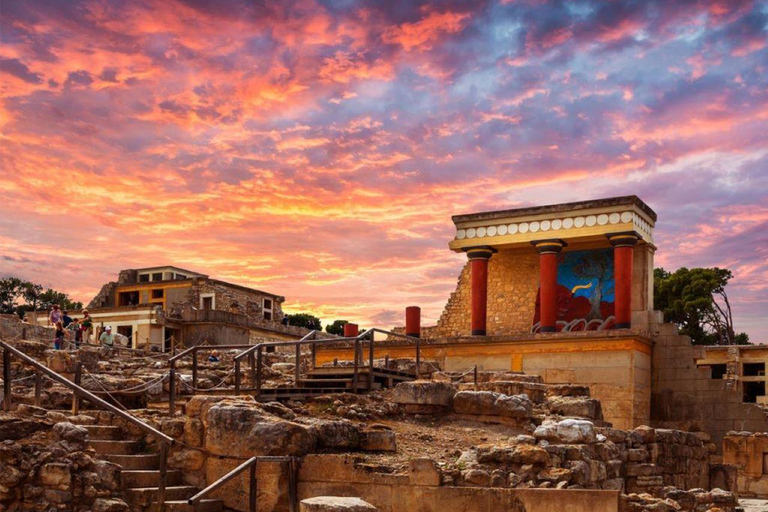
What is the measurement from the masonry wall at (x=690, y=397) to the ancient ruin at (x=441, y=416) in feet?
0.17

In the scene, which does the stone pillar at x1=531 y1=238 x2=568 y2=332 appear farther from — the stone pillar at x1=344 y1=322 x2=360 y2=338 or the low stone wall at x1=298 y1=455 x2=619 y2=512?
the low stone wall at x1=298 y1=455 x2=619 y2=512

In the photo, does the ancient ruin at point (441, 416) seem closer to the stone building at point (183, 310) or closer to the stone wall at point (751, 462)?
the stone wall at point (751, 462)

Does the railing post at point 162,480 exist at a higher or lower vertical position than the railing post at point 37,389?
lower

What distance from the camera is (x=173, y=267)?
5650 centimetres

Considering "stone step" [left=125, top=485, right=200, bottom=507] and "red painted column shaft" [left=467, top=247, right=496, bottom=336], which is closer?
"stone step" [left=125, top=485, right=200, bottom=507]

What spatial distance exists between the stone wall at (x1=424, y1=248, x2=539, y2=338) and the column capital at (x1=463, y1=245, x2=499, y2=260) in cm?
136

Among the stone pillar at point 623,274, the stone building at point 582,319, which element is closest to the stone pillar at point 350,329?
the stone building at point 582,319

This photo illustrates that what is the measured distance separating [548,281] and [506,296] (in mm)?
3043

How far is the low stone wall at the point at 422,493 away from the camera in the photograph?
37.6ft

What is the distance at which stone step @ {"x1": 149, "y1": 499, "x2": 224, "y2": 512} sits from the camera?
458 inches

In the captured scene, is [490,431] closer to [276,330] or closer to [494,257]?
[494,257]

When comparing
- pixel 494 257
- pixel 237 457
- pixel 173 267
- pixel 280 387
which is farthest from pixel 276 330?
pixel 237 457

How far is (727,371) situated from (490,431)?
2882 cm

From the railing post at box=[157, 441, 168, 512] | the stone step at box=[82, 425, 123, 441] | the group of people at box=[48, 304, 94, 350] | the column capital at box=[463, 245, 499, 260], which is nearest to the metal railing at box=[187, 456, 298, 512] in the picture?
the railing post at box=[157, 441, 168, 512]
